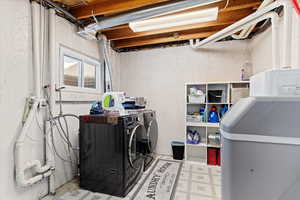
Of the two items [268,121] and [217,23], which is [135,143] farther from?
[217,23]

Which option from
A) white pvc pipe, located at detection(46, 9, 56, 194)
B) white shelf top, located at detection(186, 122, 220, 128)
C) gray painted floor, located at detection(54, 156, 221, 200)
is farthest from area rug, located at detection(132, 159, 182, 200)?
white pvc pipe, located at detection(46, 9, 56, 194)

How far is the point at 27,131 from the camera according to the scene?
1.71 m

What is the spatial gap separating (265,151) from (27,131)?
7.25 ft

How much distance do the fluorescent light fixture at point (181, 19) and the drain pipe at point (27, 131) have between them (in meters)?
1.35

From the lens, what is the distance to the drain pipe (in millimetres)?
1602

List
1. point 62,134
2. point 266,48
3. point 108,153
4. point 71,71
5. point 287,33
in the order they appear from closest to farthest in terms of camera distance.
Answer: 1. point 287,33
2. point 108,153
3. point 62,134
4. point 266,48
5. point 71,71

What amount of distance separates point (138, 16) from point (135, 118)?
146 cm

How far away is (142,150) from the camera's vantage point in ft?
7.83

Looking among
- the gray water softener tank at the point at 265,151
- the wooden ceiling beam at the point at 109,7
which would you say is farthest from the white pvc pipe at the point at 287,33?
the wooden ceiling beam at the point at 109,7

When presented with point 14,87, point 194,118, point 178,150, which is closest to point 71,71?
point 14,87

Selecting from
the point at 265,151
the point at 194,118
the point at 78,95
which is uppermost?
the point at 78,95

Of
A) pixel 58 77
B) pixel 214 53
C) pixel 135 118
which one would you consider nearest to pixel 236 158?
pixel 135 118

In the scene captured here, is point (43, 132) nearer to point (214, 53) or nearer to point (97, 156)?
point (97, 156)

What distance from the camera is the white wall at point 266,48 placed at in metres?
1.53
